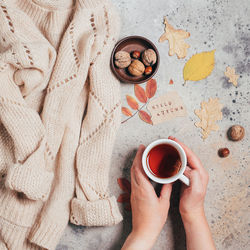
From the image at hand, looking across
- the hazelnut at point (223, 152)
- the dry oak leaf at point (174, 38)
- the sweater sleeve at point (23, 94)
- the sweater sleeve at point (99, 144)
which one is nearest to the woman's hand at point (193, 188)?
the hazelnut at point (223, 152)

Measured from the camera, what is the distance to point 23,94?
94 centimetres

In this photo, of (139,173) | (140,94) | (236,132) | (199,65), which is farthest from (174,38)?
(139,173)

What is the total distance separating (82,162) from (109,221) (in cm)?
23

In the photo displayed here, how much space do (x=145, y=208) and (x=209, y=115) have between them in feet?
1.38

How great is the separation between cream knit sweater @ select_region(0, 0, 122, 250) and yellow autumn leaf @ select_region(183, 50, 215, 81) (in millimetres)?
277

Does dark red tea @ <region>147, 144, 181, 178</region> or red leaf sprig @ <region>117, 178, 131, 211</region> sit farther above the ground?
dark red tea @ <region>147, 144, 181, 178</region>

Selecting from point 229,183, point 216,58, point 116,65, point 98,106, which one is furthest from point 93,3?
point 229,183

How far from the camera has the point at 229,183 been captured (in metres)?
1.04

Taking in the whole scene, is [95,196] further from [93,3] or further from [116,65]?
[93,3]

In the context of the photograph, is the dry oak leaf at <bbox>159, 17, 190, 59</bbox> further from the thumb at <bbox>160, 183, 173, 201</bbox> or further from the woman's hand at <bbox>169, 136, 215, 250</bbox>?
the thumb at <bbox>160, 183, 173, 201</bbox>

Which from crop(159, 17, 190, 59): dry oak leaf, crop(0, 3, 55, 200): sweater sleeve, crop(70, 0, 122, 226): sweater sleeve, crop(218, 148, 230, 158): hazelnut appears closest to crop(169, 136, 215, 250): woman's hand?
crop(218, 148, 230, 158): hazelnut

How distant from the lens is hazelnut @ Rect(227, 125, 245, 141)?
3.34 ft

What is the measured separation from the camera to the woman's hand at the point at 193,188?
0.95 metres

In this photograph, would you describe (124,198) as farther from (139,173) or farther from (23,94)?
(23,94)
